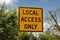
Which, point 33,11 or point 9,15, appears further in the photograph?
point 9,15

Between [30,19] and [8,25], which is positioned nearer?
[30,19]

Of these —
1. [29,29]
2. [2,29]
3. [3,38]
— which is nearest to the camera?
[29,29]

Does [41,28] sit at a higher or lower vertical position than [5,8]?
lower

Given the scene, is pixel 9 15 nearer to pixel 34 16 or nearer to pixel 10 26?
pixel 10 26

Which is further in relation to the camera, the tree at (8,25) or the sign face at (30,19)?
the tree at (8,25)

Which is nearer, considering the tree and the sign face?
the sign face

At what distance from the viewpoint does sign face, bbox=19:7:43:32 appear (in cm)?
817

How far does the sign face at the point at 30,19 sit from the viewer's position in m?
8.17

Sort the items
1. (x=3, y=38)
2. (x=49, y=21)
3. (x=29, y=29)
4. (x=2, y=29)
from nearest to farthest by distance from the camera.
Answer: (x=29, y=29) < (x=49, y=21) < (x=2, y=29) < (x=3, y=38)

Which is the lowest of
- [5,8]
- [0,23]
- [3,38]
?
[3,38]

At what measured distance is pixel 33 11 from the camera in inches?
326

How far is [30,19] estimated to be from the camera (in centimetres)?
819

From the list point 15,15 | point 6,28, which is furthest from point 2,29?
point 15,15

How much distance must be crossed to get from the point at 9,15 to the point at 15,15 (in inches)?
45.1
